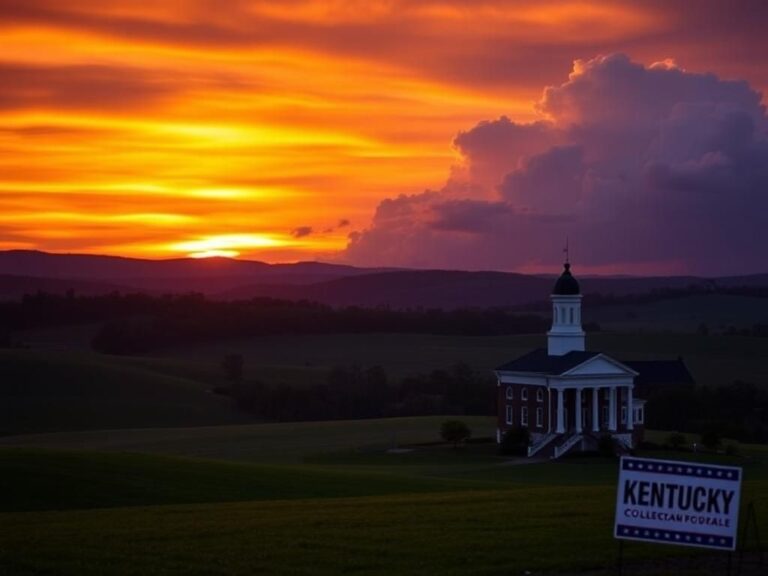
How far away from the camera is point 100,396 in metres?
123

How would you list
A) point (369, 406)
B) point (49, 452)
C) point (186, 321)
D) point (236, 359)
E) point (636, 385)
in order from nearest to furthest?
point (49, 452), point (636, 385), point (369, 406), point (236, 359), point (186, 321)

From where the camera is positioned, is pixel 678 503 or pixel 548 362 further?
pixel 548 362

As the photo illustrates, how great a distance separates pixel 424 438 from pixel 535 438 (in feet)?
34.4

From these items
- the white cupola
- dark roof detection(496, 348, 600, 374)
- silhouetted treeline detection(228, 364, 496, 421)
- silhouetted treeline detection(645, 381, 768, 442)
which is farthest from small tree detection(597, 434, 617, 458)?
silhouetted treeline detection(228, 364, 496, 421)

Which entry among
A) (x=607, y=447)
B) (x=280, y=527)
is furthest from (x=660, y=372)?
(x=280, y=527)

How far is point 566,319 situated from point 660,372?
10.2 m

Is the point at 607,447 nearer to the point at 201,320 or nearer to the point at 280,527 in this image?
the point at 280,527

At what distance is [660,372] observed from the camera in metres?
88.6

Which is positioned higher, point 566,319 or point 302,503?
point 566,319

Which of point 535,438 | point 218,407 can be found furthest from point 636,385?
point 218,407

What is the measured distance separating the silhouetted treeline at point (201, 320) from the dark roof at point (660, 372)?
9713 cm

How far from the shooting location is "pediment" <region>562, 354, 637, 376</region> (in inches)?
3123

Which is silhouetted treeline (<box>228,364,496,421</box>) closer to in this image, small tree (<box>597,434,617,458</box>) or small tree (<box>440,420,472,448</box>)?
small tree (<box>440,420,472,448</box>)

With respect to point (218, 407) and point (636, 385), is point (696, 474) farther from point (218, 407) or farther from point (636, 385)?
point (218, 407)
